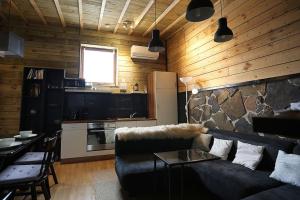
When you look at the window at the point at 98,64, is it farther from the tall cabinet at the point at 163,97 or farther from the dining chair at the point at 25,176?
the dining chair at the point at 25,176

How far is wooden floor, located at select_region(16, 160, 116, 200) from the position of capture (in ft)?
8.65

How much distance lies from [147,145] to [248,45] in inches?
92.2

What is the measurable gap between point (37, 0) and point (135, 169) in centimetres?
369

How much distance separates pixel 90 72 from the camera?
16.8ft

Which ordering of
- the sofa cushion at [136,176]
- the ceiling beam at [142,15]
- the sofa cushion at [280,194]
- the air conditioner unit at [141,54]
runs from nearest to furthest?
1. the sofa cushion at [280,194]
2. the sofa cushion at [136,176]
3. the ceiling beam at [142,15]
4. the air conditioner unit at [141,54]

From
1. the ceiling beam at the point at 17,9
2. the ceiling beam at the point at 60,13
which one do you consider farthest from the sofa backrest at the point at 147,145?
the ceiling beam at the point at 17,9

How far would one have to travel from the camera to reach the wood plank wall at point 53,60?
4410 millimetres

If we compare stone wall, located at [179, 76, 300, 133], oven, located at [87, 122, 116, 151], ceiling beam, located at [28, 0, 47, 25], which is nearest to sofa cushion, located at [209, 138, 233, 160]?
stone wall, located at [179, 76, 300, 133]

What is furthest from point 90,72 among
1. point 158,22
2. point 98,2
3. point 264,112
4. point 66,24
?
point 264,112

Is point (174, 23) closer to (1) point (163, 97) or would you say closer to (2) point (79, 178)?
(1) point (163, 97)

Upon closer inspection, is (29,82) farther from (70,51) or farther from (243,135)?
(243,135)

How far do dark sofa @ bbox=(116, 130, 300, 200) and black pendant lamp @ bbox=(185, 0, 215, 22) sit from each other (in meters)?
1.78

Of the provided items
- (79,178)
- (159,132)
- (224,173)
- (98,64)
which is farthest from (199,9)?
(98,64)

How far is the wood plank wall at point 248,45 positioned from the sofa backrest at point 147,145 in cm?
139
